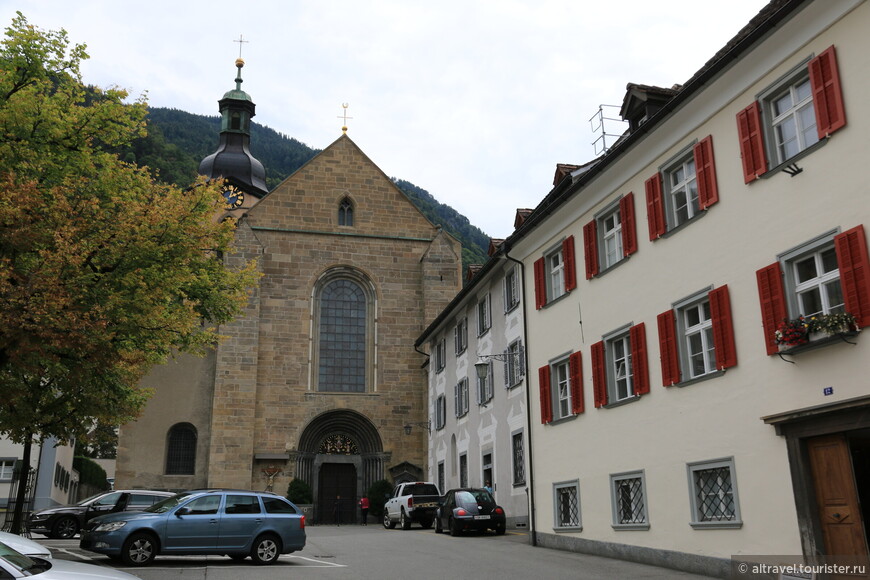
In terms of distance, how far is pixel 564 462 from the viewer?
17.8 meters

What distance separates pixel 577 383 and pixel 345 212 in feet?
77.2

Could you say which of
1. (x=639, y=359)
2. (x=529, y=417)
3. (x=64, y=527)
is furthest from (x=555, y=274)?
(x=64, y=527)

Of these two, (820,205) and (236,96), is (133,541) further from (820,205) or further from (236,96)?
(236,96)

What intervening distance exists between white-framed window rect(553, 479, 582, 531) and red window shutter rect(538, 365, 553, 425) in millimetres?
1514

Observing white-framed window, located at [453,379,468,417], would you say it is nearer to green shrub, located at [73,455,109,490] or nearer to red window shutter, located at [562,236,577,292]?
red window shutter, located at [562,236,577,292]

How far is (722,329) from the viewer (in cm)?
1240

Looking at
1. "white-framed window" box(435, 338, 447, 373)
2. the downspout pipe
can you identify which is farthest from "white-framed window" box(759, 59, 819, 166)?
"white-framed window" box(435, 338, 447, 373)

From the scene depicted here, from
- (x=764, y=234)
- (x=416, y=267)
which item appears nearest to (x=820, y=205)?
(x=764, y=234)

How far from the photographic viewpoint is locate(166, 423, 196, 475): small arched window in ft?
114

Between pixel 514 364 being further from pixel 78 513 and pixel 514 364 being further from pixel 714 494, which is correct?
pixel 78 513

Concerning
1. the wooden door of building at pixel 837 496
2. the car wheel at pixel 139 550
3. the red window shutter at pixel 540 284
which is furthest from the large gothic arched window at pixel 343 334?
the wooden door of building at pixel 837 496

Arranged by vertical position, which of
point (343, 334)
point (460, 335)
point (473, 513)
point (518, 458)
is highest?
point (343, 334)

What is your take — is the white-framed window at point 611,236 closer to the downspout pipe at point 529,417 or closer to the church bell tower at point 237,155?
the downspout pipe at point 529,417

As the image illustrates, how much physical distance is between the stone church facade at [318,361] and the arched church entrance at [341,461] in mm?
56
